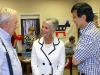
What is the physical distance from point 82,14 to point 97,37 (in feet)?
0.90

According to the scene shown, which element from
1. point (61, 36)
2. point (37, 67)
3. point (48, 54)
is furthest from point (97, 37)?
point (61, 36)

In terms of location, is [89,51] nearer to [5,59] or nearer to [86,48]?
[86,48]

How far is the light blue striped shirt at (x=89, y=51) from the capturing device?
1.85 metres

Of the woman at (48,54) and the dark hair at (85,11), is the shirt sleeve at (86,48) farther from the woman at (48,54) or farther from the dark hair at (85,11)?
the woman at (48,54)

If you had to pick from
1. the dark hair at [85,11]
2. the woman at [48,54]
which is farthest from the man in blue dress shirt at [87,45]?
the woman at [48,54]

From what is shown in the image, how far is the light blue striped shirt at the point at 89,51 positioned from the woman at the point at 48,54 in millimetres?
546

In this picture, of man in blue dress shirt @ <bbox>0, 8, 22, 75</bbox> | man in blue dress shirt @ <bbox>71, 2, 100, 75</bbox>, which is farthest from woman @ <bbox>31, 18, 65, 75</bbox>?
man in blue dress shirt @ <bbox>0, 8, 22, 75</bbox>

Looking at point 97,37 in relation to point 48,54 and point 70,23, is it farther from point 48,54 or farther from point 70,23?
point 70,23

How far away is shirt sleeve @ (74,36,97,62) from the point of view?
1843 mm

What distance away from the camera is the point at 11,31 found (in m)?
1.71

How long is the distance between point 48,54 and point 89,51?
695mm

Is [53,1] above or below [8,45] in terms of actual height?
above

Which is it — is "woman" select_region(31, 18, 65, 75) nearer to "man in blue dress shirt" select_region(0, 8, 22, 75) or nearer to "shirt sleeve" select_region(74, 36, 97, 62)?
"shirt sleeve" select_region(74, 36, 97, 62)

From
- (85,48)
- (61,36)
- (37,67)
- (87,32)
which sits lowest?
(61,36)
